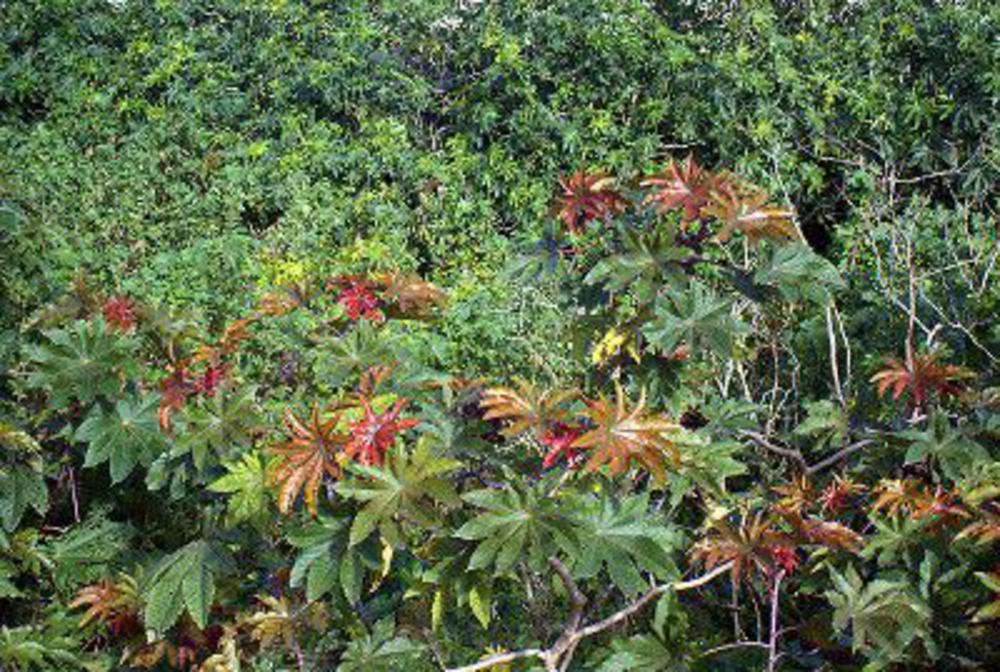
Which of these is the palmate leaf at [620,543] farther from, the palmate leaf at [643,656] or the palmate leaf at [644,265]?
the palmate leaf at [644,265]

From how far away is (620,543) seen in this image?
2348 mm

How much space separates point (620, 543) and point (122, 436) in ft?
4.00

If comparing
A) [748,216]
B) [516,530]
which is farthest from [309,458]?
[748,216]

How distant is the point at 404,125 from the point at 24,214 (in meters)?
2.98

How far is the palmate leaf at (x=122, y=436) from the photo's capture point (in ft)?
9.57

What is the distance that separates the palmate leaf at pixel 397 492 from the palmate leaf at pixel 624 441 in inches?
9.9

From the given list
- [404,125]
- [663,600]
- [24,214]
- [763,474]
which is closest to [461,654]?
[663,600]

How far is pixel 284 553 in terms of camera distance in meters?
3.45

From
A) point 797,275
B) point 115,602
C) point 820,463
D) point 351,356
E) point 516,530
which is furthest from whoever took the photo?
point 820,463

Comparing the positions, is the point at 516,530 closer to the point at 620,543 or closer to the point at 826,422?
the point at 620,543

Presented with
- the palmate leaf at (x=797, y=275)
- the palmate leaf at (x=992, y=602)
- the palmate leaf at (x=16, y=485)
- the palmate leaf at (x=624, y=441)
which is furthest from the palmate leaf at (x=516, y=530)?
the palmate leaf at (x=16, y=485)

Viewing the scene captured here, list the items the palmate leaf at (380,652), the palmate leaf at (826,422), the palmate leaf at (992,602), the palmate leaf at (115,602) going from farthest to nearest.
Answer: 1. the palmate leaf at (826,422)
2. the palmate leaf at (115,602)
3. the palmate leaf at (380,652)
4. the palmate leaf at (992,602)

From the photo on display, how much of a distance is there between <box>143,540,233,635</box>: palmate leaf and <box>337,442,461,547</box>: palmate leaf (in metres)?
0.44

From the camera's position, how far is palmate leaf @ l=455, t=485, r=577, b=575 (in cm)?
224
